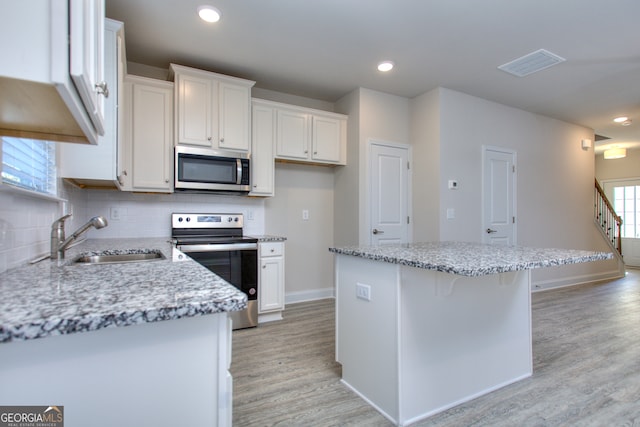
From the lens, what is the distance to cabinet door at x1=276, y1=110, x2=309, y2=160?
360 centimetres

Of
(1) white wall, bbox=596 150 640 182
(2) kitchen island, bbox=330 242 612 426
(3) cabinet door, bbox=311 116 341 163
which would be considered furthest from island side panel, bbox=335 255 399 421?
(1) white wall, bbox=596 150 640 182

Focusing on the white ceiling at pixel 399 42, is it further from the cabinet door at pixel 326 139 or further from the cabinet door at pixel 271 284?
the cabinet door at pixel 271 284

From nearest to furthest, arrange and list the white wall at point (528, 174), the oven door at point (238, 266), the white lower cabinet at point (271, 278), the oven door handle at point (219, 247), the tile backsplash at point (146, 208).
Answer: the oven door handle at point (219, 247) → the oven door at point (238, 266) → the tile backsplash at point (146, 208) → the white lower cabinet at point (271, 278) → the white wall at point (528, 174)

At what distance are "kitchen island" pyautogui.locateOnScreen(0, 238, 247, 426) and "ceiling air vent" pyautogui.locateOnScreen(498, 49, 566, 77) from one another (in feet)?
11.7

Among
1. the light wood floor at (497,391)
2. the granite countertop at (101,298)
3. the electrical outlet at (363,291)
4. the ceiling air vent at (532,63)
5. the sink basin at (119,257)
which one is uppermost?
the ceiling air vent at (532,63)

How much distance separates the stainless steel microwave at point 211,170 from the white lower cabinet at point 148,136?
4.4 inches

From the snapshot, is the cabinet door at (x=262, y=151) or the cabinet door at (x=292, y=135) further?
the cabinet door at (x=292, y=135)

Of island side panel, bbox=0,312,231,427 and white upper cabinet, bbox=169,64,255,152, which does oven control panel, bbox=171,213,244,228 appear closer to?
white upper cabinet, bbox=169,64,255,152

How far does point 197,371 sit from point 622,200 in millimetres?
9739

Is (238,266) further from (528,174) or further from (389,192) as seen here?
(528,174)

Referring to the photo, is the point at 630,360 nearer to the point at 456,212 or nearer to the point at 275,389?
the point at 456,212

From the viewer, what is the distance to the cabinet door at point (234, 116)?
3.19 m

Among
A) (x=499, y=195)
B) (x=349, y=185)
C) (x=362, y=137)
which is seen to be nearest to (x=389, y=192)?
(x=349, y=185)

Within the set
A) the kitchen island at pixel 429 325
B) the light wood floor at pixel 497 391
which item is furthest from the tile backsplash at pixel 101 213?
the kitchen island at pixel 429 325
